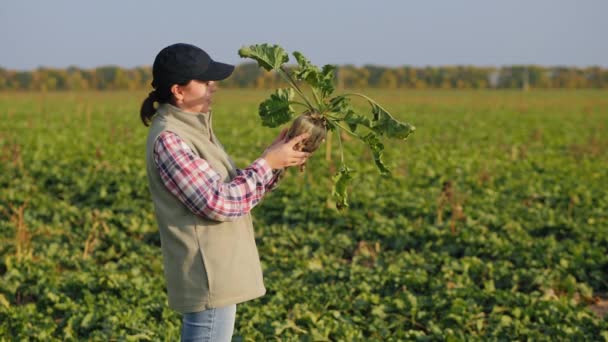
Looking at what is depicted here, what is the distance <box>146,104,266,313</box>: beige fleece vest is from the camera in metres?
2.74

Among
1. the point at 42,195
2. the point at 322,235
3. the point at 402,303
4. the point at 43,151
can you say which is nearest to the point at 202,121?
the point at 402,303

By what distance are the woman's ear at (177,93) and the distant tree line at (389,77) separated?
62.5 m

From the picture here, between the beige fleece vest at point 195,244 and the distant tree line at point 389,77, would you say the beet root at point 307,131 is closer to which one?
the beige fleece vest at point 195,244

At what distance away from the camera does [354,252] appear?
7.61m

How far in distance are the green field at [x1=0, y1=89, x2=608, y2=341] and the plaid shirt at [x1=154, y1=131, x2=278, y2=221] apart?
2379mm

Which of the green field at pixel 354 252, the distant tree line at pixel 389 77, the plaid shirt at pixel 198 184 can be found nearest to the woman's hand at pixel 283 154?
the plaid shirt at pixel 198 184

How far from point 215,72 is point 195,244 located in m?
0.67

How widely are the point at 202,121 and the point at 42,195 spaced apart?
315 inches

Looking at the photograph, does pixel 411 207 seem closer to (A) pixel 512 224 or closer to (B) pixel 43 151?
(A) pixel 512 224

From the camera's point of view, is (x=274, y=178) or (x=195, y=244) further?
(x=274, y=178)

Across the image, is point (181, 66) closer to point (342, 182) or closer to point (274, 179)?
point (274, 179)

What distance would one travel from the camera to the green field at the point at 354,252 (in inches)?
207

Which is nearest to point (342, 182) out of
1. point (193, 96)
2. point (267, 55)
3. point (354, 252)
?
point (267, 55)

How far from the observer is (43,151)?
13688mm
